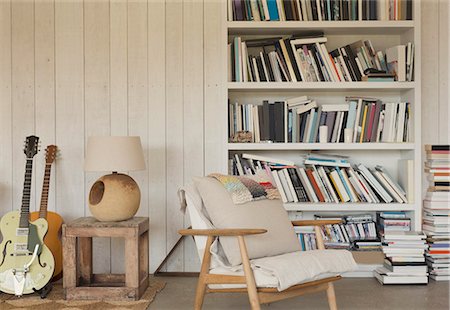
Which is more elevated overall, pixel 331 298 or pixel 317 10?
pixel 317 10

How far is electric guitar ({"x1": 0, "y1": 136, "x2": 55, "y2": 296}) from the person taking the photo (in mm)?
4023

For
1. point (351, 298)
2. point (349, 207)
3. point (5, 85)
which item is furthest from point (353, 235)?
point (5, 85)

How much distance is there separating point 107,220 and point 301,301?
128 centimetres

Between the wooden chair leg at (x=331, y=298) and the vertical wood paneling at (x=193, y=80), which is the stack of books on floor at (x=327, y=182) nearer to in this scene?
the vertical wood paneling at (x=193, y=80)

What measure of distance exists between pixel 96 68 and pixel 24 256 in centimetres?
150

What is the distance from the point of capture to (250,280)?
3174 mm

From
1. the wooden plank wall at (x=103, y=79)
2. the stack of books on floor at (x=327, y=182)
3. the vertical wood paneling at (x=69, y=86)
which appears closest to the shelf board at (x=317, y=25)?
the wooden plank wall at (x=103, y=79)

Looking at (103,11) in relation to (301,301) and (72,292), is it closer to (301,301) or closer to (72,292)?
(72,292)

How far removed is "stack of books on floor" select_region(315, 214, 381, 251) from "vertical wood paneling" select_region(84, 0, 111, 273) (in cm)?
177

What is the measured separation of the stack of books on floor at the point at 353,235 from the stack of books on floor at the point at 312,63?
1.02m

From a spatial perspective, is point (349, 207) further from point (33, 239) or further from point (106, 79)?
point (33, 239)

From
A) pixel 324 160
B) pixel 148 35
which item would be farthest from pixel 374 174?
pixel 148 35

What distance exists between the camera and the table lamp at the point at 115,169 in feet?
13.3

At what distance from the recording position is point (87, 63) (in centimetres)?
482
